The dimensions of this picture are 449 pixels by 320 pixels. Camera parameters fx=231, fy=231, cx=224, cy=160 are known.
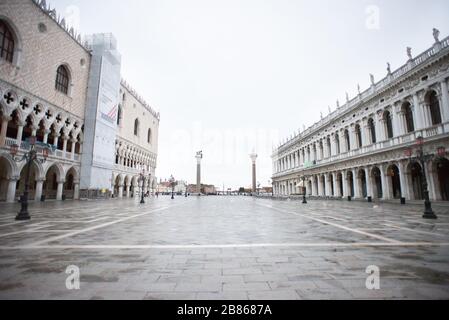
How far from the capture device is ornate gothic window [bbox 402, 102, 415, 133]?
23508mm

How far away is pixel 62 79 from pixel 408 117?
39.9m

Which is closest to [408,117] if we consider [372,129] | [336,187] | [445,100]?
[445,100]

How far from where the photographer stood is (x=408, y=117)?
23.9 m

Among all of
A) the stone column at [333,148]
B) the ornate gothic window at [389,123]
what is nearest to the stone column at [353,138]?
the stone column at [333,148]

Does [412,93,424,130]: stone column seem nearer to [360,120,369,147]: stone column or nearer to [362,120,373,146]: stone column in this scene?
[362,120,373,146]: stone column

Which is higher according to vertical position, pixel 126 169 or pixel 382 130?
pixel 382 130

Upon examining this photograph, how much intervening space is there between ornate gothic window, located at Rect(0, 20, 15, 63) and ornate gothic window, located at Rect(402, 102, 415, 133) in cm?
3924

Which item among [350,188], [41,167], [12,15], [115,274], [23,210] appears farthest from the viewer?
[350,188]

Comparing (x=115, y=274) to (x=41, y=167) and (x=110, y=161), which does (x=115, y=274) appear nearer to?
(x=41, y=167)

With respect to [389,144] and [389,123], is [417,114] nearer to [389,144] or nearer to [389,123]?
[389,144]

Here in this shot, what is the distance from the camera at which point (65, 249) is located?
502 centimetres

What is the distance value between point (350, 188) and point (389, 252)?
→ 3261 cm

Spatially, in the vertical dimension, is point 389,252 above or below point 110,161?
below
